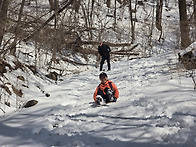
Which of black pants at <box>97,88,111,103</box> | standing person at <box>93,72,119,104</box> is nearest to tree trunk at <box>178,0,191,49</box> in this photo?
standing person at <box>93,72,119,104</box>

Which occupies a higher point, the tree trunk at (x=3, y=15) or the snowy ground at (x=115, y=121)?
the tree trunk at (x=3, y=15)

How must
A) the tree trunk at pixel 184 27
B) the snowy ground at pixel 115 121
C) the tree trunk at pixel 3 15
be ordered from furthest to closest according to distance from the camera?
the tree trunk at pixel 184 27 → the tree trunk at pixel 3 15 → the snowy ground at pixel 115 121

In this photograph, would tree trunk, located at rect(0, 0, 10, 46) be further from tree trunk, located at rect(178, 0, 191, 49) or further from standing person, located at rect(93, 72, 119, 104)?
tree trunk, located at rect(178, 0, 191, 49)

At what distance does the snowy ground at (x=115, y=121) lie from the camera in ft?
11.5

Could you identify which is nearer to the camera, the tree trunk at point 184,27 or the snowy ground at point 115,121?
the snowy ground at point 115,121

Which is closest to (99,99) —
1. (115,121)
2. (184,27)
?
(115,121)

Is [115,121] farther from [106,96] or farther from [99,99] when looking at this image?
[106,96]

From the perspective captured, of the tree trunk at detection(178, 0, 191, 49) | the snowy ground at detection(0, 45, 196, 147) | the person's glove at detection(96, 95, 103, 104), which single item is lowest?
the snowy ground at detection(0, 45, 196, 147)

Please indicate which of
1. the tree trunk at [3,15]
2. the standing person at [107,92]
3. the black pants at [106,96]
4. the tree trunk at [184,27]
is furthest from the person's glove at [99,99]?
the tree trunk at [184,27]

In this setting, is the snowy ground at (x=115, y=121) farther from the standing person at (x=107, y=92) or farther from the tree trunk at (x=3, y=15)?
the tree trunk at (x=3, y=15)

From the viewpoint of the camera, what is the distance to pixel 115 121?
14.5 ft

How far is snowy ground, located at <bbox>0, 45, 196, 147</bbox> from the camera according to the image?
11.5ft

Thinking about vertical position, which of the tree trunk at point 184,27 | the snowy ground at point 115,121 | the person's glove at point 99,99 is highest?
the tree trunk at point 184,27

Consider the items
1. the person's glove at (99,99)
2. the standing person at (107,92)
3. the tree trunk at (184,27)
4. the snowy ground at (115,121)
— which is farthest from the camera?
the tree trunk at (184,27)
